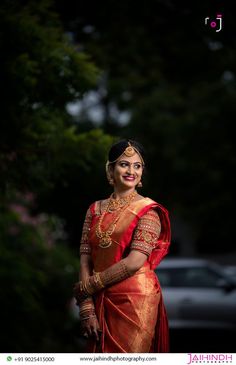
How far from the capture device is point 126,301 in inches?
164

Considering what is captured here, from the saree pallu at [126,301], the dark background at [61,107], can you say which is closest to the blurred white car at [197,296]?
the dark background at [61,107]

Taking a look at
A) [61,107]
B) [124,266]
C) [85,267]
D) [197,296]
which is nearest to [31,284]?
[61,107]

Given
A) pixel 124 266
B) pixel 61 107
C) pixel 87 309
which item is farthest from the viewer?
pixel 61 107

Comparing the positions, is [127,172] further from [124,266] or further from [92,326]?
[92,326]

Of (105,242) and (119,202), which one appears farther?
(119,202)

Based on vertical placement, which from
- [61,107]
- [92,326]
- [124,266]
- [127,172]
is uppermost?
[61,107]

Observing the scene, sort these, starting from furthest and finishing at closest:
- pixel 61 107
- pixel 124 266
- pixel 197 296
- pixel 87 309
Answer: pixel 197 296, pixel 61 107, pixel 87 309, pixel 124 266

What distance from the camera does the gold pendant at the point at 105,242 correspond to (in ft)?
13.5

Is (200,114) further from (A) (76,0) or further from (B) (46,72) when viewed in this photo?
(B) (46,72)

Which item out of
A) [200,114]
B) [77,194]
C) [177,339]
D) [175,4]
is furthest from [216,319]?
[200,114]

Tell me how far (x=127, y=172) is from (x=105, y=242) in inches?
16.7

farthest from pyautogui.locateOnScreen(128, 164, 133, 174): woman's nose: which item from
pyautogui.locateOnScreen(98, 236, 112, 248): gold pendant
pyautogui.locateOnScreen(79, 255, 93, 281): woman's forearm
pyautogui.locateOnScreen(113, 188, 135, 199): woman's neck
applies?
pyautogui.locateOnScreen(79, 255, 93, 281): woman's forearm

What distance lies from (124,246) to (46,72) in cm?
305

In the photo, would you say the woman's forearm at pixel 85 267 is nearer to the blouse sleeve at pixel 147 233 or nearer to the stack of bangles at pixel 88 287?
the stack of bangles at pixel 88 287
